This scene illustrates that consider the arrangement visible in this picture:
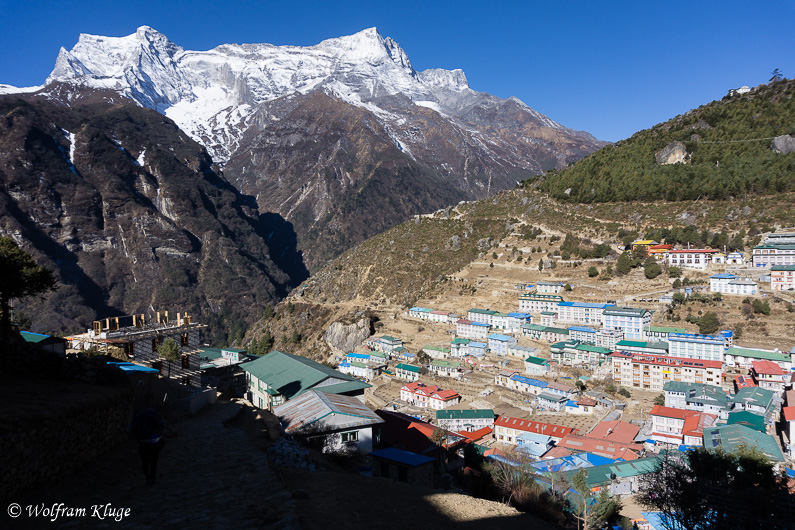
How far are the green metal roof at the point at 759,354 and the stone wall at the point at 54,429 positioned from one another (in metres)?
44.0

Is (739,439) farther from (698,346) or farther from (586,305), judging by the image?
(586,305)

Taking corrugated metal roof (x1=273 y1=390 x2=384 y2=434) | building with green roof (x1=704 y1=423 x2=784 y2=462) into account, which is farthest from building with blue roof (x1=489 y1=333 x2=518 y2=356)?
corrugated metal roof (x1=273 y1=390 x2=384 y2=434)

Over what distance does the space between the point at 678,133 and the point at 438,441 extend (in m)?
75.1

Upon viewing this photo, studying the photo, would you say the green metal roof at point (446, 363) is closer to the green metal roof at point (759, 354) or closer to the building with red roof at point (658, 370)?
the building with red roof at point (658, 370)

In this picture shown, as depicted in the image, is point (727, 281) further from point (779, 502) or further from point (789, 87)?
point (789, 87)

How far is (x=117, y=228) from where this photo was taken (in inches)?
5468

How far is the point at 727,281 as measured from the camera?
4572 centimetres

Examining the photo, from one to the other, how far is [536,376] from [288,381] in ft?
89.7

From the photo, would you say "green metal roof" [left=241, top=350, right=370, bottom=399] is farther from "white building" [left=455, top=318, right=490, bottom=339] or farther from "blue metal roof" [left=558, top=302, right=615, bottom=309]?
"blue metal roof" [left=558, top=302, right=615, bottom=309]

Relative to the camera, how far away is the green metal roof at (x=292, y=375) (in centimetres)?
2212

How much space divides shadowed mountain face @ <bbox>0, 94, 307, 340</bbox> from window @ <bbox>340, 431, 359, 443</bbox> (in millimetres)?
105108

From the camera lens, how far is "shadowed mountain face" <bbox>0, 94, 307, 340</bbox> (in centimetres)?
12331

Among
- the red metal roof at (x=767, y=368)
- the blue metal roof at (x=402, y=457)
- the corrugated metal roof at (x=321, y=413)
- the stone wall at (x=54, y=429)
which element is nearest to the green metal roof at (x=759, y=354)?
the red metal roof at (x=767, y=368)

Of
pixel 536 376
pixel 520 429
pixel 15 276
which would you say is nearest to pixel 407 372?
pixel 536 376
